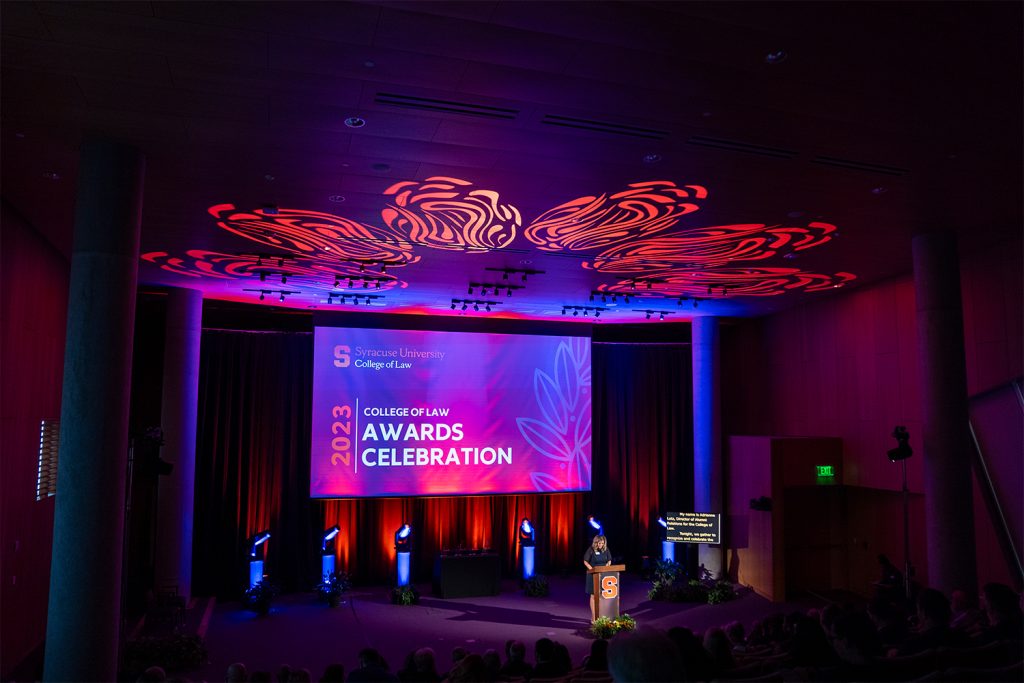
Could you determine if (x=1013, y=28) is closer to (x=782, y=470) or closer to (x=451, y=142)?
(x=451, y=142)

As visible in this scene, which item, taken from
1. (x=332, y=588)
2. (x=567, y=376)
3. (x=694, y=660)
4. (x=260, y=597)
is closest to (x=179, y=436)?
(x=260, y=597)

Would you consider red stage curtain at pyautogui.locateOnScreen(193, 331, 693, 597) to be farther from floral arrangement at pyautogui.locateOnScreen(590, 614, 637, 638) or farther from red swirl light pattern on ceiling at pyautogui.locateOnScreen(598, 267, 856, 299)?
floral arrangement at pyautogui.locateOnScreen(590, 614, 637, 638)

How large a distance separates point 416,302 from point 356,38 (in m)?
8.45

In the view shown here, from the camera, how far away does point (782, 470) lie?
11.4 metres

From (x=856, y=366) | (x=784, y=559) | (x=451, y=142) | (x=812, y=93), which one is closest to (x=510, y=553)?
(x=784, y=559)

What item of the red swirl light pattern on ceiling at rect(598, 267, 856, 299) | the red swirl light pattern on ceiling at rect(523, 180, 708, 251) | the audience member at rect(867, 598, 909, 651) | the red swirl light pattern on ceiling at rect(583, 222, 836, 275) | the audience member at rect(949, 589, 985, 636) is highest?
the red swirl light pattern on ceiling at rect(598, 267, 856, 299)

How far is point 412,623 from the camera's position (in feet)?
33.1

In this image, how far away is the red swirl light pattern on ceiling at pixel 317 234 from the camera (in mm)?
7051

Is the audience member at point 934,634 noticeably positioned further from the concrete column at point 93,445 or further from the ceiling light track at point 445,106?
the concrete column at point 93,445

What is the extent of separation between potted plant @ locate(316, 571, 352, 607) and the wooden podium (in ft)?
13.7

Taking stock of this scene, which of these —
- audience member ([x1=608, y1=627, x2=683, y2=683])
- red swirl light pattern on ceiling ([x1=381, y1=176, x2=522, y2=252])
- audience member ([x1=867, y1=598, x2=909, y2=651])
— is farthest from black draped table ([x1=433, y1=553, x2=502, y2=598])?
audience member ([x1=608, y1=627, x2=683, y2=683])

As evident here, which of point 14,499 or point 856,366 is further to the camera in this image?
point 856,366

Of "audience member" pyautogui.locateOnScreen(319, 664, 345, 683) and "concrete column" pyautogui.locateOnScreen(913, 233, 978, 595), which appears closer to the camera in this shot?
"audience member" pyautogui.locateOnScreen(319, 664, 345, 683)

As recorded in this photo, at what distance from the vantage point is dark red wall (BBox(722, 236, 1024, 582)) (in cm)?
834
